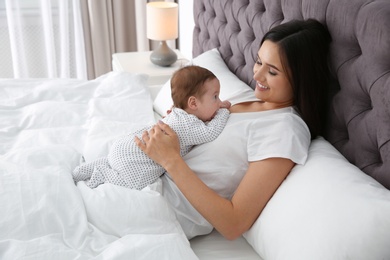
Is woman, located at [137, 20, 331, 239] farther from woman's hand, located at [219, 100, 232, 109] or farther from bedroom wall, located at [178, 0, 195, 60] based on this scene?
bedroom wall, located at [178, 0, 195, 60]

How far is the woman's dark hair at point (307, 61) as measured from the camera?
1420 millimetres

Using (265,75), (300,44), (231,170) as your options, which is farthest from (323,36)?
(231,170)

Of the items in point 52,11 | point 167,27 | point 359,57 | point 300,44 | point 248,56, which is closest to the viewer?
point 359,57

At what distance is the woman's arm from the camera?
4.39 ft

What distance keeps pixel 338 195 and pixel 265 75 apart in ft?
1.59

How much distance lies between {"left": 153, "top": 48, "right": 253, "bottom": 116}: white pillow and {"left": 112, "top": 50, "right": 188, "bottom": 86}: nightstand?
566 millimetres

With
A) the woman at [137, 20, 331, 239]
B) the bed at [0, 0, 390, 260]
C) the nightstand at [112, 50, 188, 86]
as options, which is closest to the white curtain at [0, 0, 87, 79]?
Result: the nightstand at [112, 50, 188, 86]

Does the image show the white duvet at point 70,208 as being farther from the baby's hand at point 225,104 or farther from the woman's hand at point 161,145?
the baby's hand at point 225,104

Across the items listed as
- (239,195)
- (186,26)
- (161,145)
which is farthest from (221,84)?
(186,26)

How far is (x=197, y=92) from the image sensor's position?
5.22 ft

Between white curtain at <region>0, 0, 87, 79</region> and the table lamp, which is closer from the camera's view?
the table lamp

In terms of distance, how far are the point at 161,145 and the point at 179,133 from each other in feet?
0.32

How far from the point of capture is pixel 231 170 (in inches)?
57.4

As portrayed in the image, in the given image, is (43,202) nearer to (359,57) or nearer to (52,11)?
(359,57)
